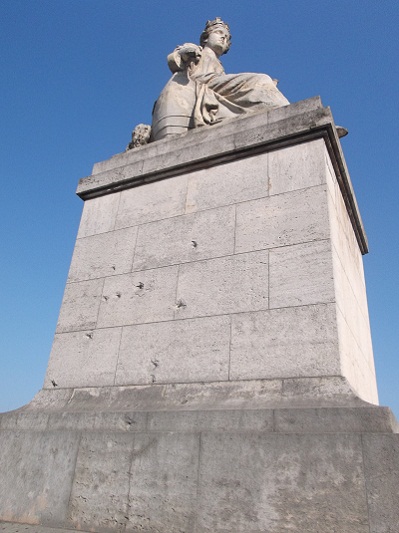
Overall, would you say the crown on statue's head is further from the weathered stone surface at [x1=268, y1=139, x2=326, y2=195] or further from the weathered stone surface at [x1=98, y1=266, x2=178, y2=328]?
the weathered stone surface at [x1=98, y1=266, x2=178, y2=328]

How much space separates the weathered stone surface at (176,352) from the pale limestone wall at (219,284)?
1 centimetres

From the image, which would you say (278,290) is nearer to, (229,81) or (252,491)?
(252,491)

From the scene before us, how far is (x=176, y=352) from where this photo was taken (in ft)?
14.9

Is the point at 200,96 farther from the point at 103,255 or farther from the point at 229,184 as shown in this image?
the point at 103,255

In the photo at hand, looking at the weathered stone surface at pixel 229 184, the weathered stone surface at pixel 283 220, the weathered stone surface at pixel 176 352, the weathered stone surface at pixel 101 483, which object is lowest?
the weathered stone surface at pixel 101 483

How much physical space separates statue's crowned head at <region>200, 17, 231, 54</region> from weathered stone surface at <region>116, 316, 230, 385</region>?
7.26 meters

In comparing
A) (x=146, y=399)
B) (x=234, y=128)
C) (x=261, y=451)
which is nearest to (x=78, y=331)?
(x=146, y=399)

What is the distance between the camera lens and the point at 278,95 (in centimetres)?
670

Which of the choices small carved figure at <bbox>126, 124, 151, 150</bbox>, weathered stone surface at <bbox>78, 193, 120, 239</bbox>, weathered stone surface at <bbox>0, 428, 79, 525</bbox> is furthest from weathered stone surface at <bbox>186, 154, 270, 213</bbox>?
weathered stone surface at <bbox>0, 428, 79, 525</bbox>

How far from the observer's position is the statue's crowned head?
943cm

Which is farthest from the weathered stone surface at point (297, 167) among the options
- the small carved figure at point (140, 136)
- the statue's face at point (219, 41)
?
the statue's face at point (219, 41)

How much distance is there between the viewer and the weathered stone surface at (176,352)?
432 cm

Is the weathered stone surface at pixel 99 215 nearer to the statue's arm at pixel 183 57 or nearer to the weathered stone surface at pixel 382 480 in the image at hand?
the statue's arm at pixel 183 57

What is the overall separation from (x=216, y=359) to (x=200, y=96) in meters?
4.68
